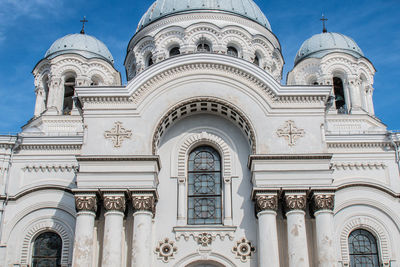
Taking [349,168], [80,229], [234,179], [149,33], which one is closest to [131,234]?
[80,229]

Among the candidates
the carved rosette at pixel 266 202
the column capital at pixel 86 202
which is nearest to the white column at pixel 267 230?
the carved rosette at pixel 266 202

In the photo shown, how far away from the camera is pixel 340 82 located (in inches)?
1124

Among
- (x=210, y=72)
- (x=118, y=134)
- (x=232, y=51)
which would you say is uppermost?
(x=232, y=51)

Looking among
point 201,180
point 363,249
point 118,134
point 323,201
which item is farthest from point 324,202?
point 118,134

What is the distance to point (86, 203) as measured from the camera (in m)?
18.0

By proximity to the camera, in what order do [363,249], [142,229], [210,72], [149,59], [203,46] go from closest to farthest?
1. [142,229]
2. [363,249]
3. [210,72]
4. [203,46]
5. [149,59]

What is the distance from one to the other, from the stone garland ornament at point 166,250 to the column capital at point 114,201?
1731 mm

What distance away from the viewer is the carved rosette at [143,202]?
59.4 ft

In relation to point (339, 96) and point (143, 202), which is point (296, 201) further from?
point (339, 96)

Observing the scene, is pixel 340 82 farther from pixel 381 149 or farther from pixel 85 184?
pixel 85 184

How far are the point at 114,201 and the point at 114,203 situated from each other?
6 centimetres

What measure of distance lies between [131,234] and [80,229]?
1.68m

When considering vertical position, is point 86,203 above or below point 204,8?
below

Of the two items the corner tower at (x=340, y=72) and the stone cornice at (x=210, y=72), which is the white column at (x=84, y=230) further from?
the corner tower at (x=340, y=72)
